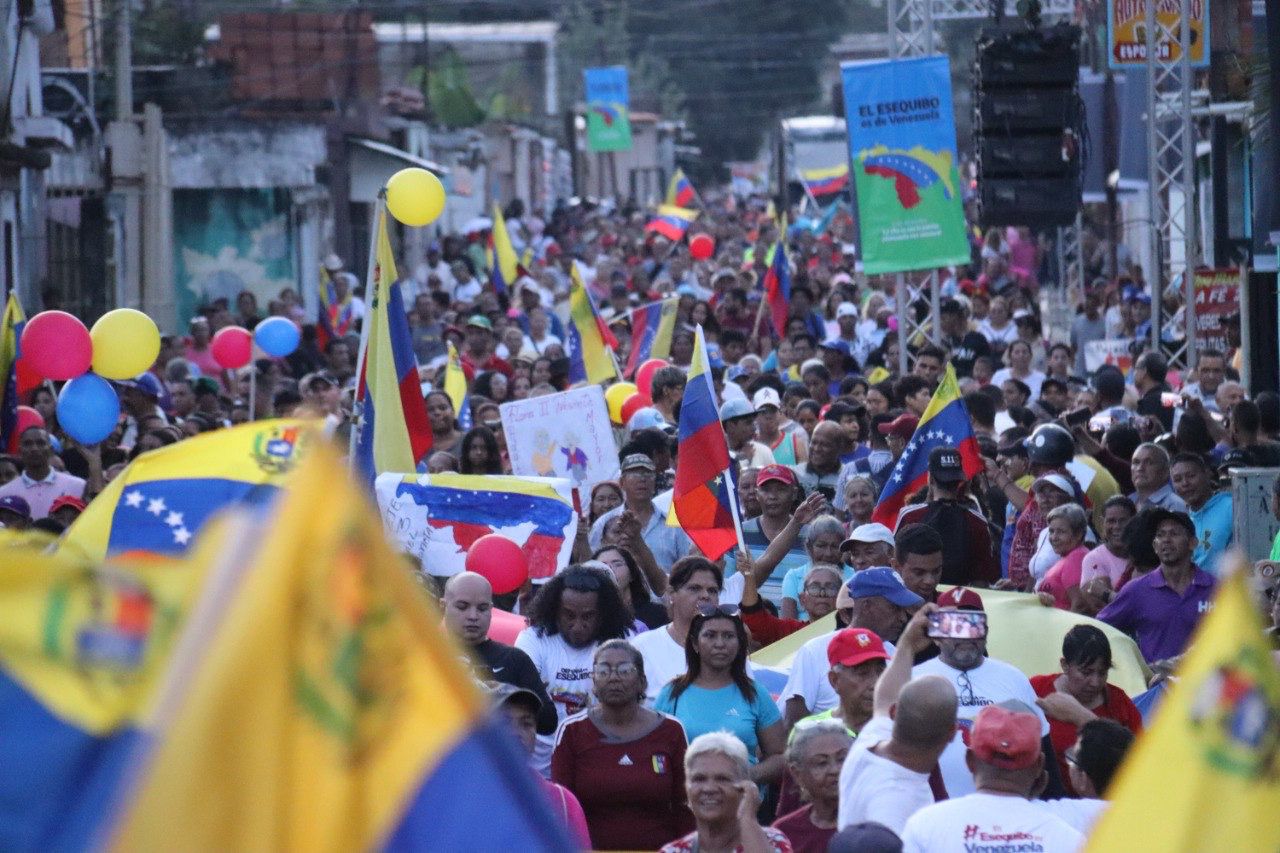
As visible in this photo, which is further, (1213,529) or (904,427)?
(904,427)

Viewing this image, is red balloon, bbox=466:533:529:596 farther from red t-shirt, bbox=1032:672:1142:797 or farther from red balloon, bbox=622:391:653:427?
red balloon, bbox=622:391:653:427

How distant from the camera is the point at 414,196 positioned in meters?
11.4

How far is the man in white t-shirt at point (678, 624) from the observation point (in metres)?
7.56

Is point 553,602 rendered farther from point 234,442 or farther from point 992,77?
point 992,77

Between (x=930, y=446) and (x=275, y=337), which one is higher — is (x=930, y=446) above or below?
below

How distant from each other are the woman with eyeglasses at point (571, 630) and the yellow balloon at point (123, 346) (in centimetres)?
427

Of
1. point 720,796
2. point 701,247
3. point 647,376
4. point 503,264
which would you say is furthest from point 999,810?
point 701,247

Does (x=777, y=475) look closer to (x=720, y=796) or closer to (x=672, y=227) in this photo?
(x=720, y=796)

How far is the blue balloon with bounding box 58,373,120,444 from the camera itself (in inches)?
434

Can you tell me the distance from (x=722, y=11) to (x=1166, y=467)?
74948 mm

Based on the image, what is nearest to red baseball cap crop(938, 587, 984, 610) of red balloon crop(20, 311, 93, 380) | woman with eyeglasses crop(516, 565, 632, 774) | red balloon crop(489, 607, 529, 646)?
woman with eyeglasses crop(516, 565, 632, 774)

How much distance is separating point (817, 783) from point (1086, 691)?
146cm

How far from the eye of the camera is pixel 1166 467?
10.2 m

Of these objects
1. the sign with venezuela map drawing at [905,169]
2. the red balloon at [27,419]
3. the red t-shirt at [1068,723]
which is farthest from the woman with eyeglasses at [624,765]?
the sign with venezuela map drawing at [905,169]
